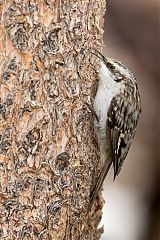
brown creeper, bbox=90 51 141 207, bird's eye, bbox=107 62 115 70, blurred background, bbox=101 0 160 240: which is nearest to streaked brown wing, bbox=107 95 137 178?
brown creeper, bbox=90 51 141 207

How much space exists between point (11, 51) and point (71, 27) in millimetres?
327

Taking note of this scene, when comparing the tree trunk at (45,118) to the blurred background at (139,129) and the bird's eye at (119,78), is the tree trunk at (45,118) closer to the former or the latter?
the bird's eye at (119,78)

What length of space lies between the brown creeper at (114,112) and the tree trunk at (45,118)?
218mm

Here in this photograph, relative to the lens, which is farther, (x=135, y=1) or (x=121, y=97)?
(x=135, y=1)

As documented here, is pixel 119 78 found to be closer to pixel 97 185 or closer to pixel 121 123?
pixel 121 123

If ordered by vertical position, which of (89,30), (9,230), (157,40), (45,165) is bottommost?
(9,230)

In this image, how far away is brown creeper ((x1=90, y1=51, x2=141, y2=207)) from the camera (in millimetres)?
3697

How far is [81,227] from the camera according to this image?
345cm

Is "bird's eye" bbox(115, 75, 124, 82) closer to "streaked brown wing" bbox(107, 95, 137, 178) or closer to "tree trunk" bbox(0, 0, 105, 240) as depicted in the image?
"streaked brown wing" bbox(107, 95, 137, 178)

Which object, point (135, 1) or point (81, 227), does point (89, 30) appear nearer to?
point (81, 227)

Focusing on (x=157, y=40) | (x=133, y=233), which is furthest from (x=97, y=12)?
(x=157, y=40)

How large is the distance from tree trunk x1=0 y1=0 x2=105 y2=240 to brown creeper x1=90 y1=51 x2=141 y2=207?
218mm

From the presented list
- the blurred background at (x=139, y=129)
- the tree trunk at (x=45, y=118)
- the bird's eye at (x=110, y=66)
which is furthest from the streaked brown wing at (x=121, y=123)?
the blurred background at (x=139, y=129)

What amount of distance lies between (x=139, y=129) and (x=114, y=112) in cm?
336
